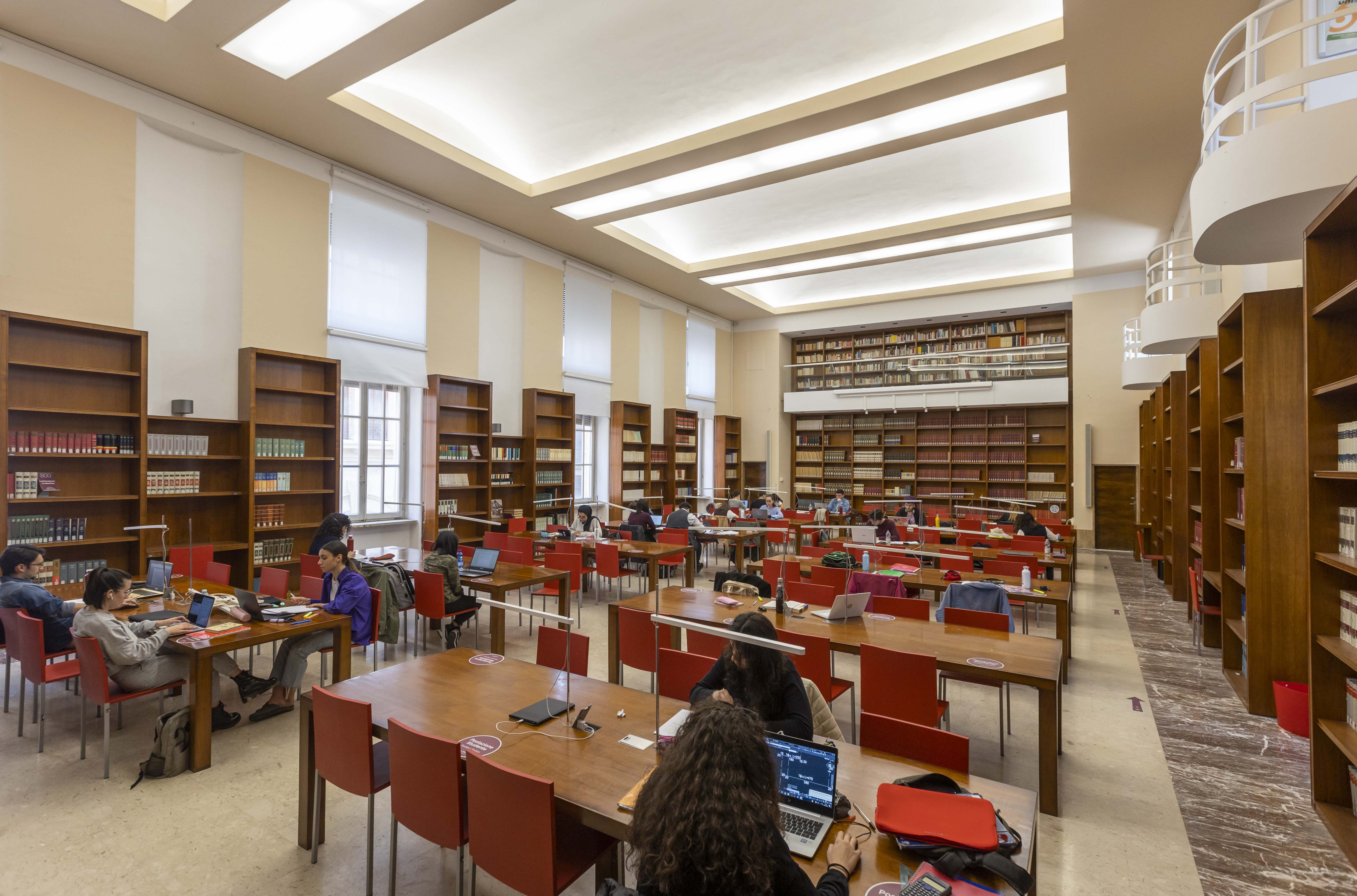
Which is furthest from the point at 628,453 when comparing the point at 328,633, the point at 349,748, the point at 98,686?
the point at 349,748

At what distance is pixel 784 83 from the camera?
639 centimetres

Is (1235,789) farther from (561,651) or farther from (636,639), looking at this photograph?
(561,651)

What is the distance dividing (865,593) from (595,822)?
102 inches

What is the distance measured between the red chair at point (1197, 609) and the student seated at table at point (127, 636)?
7568mm

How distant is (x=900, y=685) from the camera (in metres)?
2.99

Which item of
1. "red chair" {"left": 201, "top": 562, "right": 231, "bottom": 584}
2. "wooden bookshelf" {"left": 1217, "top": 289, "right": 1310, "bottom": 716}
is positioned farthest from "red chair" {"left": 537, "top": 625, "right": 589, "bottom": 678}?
"wooden bookshelf" {"left": 1217, "top": 289, "right": 1310, "bottom": 716}

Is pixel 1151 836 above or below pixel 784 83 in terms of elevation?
below

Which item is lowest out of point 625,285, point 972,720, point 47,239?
point 972,720

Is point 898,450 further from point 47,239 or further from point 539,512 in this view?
point 47,239

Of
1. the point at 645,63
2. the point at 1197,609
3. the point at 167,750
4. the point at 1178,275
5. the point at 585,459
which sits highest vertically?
the point at 645,63

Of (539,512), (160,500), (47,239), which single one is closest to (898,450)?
(539,512)

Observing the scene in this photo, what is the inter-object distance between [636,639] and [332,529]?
327cm

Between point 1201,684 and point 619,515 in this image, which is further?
point 619,515

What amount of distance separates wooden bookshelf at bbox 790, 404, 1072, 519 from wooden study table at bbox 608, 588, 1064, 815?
295 inches
